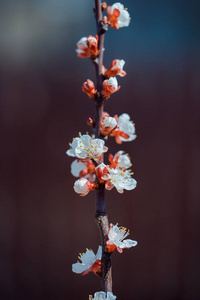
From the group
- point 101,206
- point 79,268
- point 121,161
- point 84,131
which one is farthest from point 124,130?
point 84,131

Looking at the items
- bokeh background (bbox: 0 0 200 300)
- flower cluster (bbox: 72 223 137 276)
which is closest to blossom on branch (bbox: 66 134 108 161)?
flower cluster (bbox: 72 223 137 276)

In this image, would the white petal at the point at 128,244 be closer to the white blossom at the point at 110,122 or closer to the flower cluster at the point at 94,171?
the flower cluster at the point at 94,171

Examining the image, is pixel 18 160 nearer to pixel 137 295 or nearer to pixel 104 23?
pixel 137 295

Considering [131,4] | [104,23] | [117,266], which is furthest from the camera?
[117,266]

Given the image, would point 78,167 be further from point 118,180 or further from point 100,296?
point 100,296

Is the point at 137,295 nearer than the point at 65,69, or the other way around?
the point at 65,69

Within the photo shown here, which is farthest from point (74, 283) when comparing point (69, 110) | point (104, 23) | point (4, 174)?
point (104, 23)

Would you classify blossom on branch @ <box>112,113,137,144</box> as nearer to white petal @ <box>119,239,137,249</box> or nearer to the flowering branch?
the flowering branch
